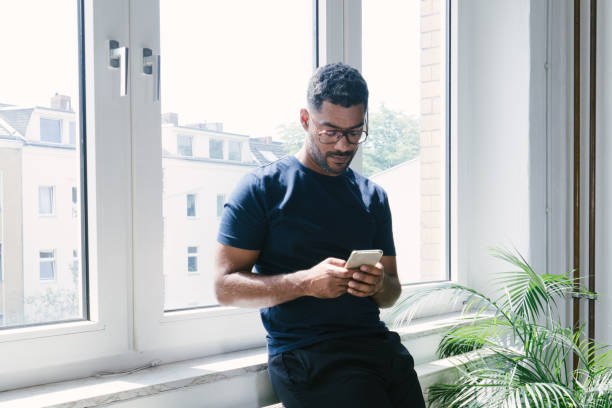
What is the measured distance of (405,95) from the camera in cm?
265

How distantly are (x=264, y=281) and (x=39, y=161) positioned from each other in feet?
A: 2.14

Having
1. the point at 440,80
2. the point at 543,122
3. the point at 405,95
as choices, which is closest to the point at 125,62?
the point at 405,95

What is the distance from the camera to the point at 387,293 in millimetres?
1773

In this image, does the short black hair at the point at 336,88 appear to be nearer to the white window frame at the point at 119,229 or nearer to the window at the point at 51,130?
the white window frame at the point at 119,229

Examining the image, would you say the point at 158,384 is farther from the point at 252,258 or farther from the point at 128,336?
the point at 252,258

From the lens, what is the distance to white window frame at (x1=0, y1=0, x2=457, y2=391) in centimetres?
156

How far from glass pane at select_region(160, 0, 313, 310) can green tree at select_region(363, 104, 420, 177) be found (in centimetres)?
43

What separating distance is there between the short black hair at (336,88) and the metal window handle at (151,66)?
1.38ft

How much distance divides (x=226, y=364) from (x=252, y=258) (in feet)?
1.17

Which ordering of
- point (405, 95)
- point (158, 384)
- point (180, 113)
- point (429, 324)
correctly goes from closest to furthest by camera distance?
point (158, 384), point (180, 113), point (429, 324), point (405, 95)

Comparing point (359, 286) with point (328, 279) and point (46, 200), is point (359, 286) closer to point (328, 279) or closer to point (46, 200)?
point (328, 279)

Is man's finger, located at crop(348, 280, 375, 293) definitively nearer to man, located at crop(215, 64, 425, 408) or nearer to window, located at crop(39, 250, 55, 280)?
man, located at crop(215, 64, 425, 408)

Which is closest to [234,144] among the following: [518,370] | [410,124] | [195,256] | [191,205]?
[191,205]

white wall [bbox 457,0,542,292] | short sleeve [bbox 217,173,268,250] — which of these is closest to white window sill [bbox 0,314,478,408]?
short sleeve [bbox 217,173,268,250]
